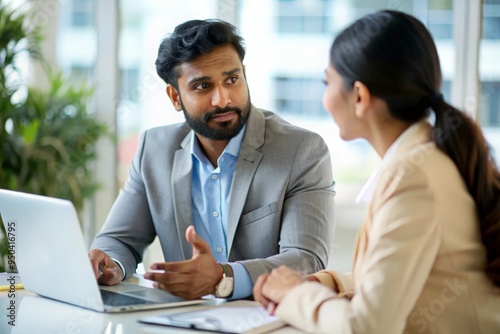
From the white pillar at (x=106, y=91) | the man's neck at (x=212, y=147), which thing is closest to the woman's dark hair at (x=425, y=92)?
the man's neck at (x=212, y=147)

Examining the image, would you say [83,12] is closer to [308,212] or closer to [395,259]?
[308,212]

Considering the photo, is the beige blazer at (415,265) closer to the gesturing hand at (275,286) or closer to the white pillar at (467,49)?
the gesturing hand at (275,286)

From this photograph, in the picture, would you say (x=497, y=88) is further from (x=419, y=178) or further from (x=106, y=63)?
(x=419, y=178)

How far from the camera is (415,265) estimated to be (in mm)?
1519

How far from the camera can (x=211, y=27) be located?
259 cm

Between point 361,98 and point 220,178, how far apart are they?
107cm

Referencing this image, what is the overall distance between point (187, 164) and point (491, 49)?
250 cm

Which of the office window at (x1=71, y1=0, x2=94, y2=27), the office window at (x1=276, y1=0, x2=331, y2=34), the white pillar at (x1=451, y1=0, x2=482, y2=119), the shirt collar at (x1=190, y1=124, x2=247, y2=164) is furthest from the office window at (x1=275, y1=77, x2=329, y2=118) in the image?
the shirt collar at (x1=190, y1=124, x2=247, y2=164)

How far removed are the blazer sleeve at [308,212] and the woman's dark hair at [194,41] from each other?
433mm

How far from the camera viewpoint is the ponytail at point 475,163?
1599mm

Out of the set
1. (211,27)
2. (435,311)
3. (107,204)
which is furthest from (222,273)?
(107,204)

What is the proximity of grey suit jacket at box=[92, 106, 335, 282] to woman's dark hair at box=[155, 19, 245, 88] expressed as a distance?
262 mm

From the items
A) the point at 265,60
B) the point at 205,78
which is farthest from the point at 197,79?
the point at 265,60

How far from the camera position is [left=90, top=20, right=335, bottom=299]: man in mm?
2492
